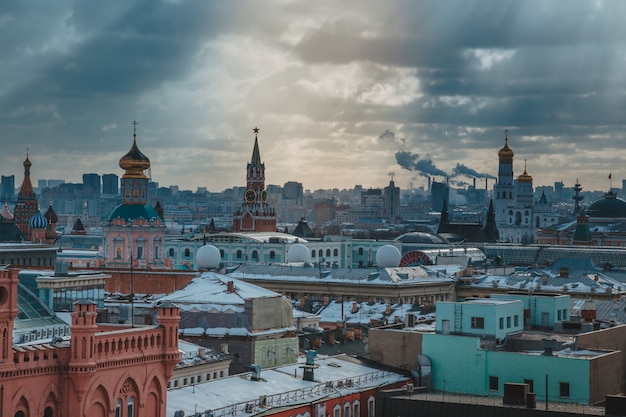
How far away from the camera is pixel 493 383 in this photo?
4662cm

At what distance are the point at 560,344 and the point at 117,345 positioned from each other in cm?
1825

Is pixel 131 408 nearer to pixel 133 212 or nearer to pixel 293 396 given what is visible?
pixel 293 396

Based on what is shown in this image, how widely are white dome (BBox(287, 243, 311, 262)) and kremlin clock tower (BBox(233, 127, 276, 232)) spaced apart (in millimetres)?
35006

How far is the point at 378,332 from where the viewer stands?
171ft

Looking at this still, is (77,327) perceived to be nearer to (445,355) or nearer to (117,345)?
(117,345)

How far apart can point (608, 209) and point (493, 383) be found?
14855 centimetres

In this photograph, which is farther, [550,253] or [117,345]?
[550,253]

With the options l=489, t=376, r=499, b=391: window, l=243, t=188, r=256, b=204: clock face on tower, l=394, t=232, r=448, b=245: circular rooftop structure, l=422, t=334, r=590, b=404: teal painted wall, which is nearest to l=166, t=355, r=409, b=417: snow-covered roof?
l=422, t=334, r=590, b=404: teal painted wall

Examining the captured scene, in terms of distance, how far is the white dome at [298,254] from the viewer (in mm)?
116125

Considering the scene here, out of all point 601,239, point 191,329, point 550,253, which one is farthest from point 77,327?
point 601,239

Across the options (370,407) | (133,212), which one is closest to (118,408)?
(370,407)

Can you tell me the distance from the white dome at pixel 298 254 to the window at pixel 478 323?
6676 cm

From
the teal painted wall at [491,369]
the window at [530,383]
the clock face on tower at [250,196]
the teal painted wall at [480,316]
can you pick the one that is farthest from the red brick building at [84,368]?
the clock face on tower at [250,196]

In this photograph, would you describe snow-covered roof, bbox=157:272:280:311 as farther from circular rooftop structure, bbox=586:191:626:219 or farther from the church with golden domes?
circular rooftop structure, bbox=586:191:626:219
